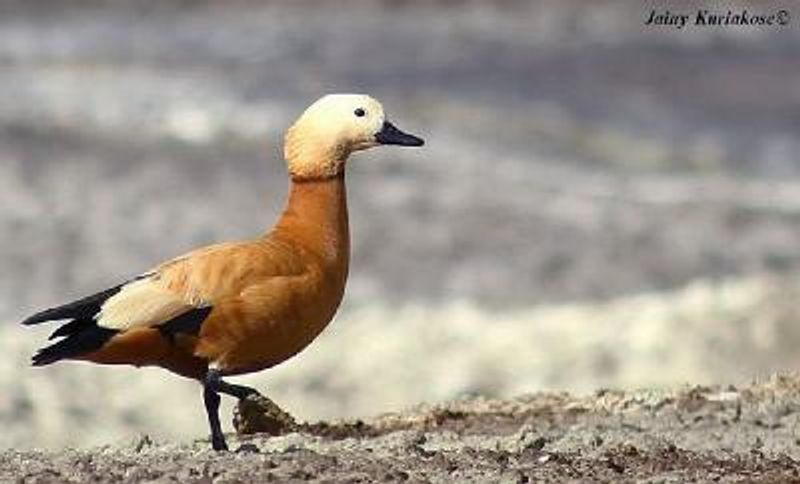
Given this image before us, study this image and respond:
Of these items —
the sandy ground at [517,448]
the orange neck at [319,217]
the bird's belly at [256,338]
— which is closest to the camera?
the sandy ground at [517,448]

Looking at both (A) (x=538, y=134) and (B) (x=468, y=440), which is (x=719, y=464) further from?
(A) (x=538, y=134)

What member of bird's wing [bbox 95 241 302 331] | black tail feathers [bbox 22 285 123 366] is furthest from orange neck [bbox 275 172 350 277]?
black tail feathers [bbox 22 285 123 366]

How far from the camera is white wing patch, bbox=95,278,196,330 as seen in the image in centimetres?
805

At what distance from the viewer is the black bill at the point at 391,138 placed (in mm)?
8781

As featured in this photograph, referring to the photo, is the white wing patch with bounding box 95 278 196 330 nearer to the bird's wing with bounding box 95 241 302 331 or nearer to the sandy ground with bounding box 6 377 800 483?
the bird's wing with bounding box 95 241 302 331

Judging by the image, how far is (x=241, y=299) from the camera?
8203mm

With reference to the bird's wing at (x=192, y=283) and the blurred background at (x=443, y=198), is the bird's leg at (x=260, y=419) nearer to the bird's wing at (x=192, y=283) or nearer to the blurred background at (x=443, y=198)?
the bird's wing at (x=192, y=283)

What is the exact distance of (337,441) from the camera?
913cm

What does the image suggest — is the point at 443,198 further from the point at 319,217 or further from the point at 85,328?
the point at 85,328

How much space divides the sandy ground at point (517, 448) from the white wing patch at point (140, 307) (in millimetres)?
454

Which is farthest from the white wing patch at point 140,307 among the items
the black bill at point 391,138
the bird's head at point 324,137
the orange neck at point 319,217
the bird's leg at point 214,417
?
the black bill at point 391,138

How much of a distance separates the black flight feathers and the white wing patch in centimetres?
2

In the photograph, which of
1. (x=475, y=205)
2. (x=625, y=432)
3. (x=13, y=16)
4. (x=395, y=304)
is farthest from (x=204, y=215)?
(x=13, y=16)

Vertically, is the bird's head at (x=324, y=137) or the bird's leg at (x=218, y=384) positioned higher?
the bird's head at (x=324, y=137)
